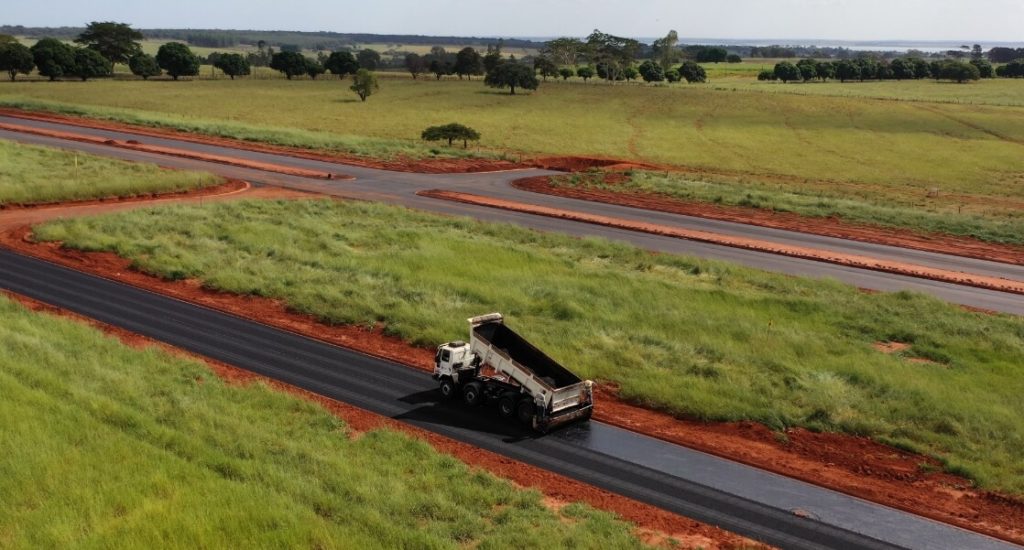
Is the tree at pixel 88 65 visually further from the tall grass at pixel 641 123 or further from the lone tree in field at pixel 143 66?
the tall grass at pixel 641 123

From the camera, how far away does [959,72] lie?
7298 inches

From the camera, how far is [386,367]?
24.9 meters

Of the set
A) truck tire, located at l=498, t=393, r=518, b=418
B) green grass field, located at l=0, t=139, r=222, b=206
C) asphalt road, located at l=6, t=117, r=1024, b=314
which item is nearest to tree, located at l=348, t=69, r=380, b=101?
asphalt road, located at l=6, t=117, r=1024, b=314

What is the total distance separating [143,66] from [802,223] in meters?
140

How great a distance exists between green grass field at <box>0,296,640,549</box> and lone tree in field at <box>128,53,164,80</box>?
15091 centimetres

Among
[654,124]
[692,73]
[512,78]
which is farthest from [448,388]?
[692,73]

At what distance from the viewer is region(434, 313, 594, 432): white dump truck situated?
2061 cm

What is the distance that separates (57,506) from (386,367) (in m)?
10.9

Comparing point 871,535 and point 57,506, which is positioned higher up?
point 57,506

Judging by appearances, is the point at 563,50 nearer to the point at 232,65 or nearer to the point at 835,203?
the point at 232,65

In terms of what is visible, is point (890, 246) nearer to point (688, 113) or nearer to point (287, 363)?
point (287, 363)

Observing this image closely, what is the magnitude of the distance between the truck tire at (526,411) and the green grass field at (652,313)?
379 centimetres

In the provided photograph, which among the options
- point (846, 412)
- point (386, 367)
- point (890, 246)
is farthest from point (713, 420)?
point (890, 246)

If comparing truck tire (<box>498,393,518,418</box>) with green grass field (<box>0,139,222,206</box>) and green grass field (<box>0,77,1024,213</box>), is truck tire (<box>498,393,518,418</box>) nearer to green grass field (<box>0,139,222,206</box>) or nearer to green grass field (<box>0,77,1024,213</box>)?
green grass field (<box>0,139,222,206</box>)
